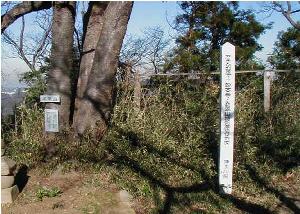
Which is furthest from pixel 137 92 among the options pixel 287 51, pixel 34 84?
pixel 287 51

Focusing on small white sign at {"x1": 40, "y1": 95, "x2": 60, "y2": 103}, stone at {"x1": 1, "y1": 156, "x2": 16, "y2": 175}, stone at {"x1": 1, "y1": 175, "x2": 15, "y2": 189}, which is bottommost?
stone at {"x1": 1, "y1": 175, "x2": 15, "y2": 189}

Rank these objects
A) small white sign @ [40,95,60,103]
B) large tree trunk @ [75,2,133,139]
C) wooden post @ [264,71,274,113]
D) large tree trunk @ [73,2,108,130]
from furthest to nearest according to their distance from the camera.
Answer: wooden post @ [264,71,274,113]
large tree trunk @ [73,2,108,130]
small white sign @ [40,95,60,103]
large tree trunk @ [75,2,133,139]

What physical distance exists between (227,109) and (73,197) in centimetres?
227

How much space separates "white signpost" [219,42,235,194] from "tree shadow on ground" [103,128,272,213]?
0.98ft

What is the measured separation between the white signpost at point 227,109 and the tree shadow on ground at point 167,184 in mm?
300

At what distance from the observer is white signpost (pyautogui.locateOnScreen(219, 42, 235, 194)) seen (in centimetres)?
570

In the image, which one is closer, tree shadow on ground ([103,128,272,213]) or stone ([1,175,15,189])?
stone ([1,175,15,189])

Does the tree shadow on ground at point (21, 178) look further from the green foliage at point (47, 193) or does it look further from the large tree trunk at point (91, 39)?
the large tree trunk at point (91, 39)

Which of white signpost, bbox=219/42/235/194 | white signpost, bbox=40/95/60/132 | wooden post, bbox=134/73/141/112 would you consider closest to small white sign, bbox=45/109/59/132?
white signpost, bbox=40/95/60/132

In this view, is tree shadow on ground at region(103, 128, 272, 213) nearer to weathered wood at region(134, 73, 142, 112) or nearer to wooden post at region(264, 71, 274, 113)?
weathered wood at region(134, 73, 142, 112)

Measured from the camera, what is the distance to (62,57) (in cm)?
736

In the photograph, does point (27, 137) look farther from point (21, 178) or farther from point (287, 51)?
point (287, 51)

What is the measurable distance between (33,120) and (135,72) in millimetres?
2199

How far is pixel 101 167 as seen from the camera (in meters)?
6.27
